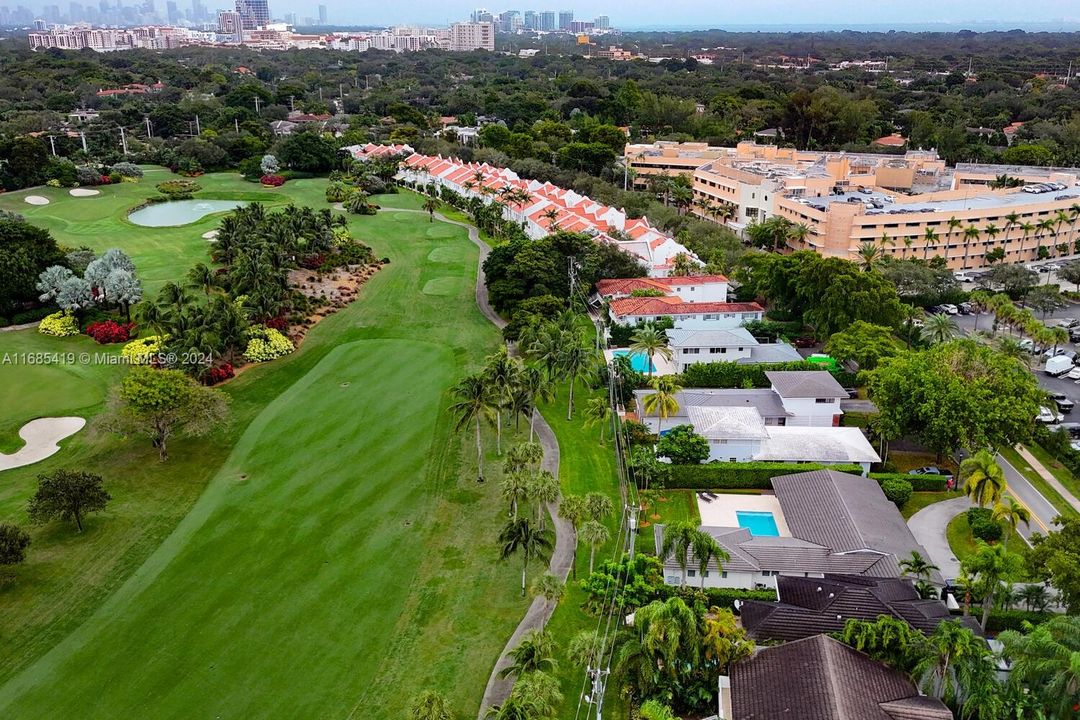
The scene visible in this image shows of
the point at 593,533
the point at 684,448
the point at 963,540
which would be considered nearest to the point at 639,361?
the point at 684,448

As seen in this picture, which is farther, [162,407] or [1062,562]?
[162,407]

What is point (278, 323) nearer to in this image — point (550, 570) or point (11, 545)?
point (11, 545)

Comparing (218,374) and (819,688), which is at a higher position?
(819,688)

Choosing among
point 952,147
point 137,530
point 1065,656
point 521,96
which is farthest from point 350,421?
point 521,96

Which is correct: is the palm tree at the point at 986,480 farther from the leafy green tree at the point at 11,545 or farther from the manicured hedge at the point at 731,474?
the leafy green tree at the point at 11,545

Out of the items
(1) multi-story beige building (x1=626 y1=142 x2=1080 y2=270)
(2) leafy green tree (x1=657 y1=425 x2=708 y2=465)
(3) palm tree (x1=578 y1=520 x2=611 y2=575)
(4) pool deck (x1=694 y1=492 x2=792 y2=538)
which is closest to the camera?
(3) palm tree (x1=578 y1=520 x2=611 y2=575)

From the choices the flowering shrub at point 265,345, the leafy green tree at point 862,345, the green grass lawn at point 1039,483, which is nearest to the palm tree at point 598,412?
the leafy green tree at point 862,345

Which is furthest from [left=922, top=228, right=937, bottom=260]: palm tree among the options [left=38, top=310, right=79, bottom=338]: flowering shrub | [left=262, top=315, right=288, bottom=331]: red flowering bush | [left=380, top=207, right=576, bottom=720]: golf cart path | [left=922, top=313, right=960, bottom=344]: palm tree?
[left=38, top=310, right=79, bottom=338]: flowering shrub

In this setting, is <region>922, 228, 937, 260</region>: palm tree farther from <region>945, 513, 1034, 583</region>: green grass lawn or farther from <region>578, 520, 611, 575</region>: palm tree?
<region>578, 520, 611, 575</region>: palm tree
